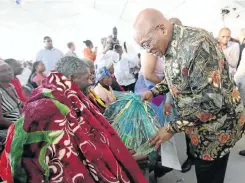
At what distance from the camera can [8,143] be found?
131 cm

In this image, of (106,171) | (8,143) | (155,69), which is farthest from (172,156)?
(155,69)

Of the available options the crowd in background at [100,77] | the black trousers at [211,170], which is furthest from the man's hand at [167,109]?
the black trousers at [211,170]

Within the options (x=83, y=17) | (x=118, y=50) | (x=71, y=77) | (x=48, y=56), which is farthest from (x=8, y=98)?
(x=83, y=17)

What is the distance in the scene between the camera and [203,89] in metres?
1.28

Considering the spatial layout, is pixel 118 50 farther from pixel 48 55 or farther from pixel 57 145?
pixel 57 145

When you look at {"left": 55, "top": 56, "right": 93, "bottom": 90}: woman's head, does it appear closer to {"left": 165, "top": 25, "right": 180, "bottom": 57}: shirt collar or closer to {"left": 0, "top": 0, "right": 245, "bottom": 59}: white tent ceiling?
{"left": 165, "top": 25, "right": 180, "bottom": 57}: shirt collar

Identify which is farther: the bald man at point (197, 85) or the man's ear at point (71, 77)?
the man's ear at point (71, 77)

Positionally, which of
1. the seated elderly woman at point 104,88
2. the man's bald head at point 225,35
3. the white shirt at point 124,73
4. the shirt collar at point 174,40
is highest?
the shirt collar at point 174,40

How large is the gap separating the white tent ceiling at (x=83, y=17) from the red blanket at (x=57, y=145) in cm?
687

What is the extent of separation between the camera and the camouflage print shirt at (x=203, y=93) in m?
1.27

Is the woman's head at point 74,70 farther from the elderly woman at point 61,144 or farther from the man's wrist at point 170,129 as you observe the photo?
the man's wrist at point 170,129

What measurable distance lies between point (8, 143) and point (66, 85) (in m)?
0.38

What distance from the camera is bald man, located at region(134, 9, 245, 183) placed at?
1.27 metres

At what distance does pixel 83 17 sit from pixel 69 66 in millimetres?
8415
